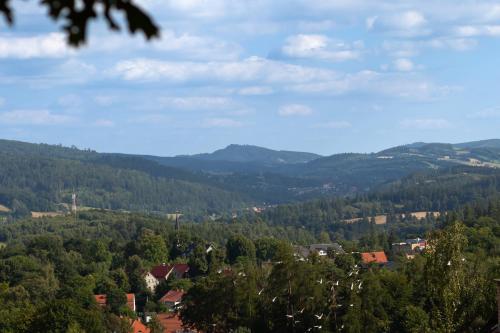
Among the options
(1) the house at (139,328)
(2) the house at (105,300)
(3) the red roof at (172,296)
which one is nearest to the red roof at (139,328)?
(1) the house at (139,328)

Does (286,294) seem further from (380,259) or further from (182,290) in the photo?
(380,259)

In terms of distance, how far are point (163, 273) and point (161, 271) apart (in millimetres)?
1978

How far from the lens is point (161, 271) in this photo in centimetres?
12325

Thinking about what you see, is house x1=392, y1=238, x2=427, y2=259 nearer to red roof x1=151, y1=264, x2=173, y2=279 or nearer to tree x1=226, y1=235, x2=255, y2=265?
tree x1=226, y1=235, x2=255, y2=265

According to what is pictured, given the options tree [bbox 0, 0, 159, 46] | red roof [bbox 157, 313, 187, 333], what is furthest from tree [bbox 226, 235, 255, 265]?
tree [bbox 0, 0, 159, 46]

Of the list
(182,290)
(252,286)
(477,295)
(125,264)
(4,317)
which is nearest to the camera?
(477,295)

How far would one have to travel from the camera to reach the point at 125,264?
128 m

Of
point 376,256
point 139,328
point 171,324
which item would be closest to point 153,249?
point 376,256

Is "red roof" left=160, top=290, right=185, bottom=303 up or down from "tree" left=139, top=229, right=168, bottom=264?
down

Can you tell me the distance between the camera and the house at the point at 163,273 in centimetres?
11856

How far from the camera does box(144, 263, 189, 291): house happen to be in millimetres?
118562

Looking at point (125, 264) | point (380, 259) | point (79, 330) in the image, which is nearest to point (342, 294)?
point (79, 330)

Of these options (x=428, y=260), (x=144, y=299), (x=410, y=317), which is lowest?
(x=144, y=299)

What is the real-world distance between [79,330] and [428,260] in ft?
83.1
